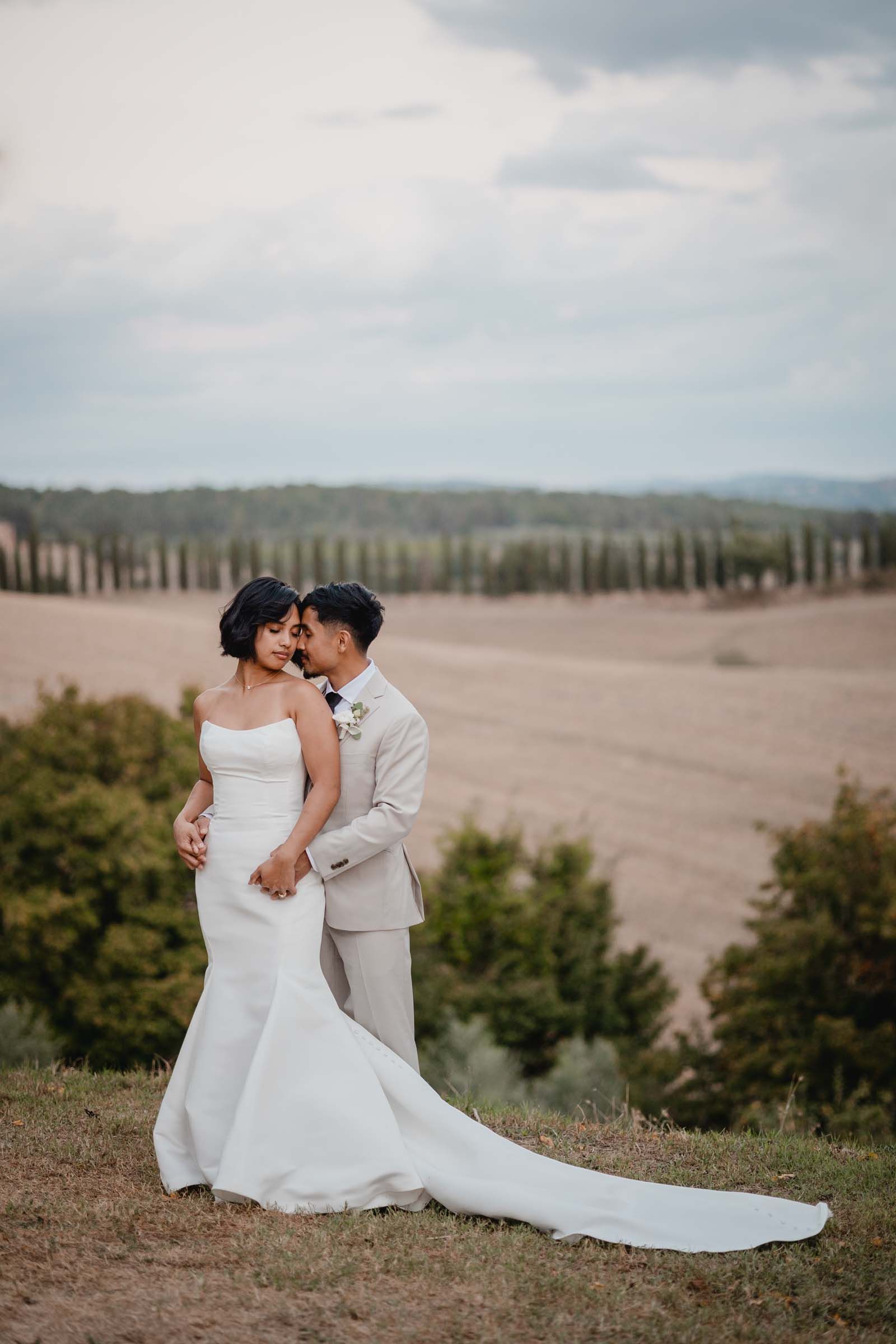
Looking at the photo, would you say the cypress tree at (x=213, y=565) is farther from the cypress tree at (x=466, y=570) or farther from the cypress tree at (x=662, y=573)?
the cypress tree at (x=662, y=573)

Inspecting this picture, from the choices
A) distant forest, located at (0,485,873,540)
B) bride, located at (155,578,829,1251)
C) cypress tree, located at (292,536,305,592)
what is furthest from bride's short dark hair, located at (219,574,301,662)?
cypress tree, located at (292,536,305,592)

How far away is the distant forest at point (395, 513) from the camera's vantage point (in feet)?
252

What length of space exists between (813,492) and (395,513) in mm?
35901

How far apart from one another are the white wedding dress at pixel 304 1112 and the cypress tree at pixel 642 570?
8381 cm

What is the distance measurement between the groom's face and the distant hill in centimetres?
6751

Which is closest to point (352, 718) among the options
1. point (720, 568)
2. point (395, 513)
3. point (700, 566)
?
point (700, 566)

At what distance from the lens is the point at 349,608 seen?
5.46 meters

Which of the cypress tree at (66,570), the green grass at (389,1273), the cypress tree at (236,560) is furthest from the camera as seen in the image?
the cypress tree at (236,560)

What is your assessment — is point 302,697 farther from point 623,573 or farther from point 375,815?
point 623,573

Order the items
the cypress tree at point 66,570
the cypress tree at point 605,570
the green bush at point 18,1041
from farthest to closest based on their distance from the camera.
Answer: the cypress tree at point 605,570, the cypress tree at point 66,570, the green bush at point 18,1041

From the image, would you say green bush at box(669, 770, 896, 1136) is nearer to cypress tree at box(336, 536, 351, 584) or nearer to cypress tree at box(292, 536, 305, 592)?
cypress tree at box(336, 536, 351, 584)

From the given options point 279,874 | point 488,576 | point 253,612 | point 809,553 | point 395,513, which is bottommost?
point 279,874

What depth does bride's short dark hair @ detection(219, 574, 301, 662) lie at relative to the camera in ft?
17.6

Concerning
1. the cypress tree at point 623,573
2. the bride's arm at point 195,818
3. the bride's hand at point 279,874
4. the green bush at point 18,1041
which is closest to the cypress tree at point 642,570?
the cypress tree at point 623,573
